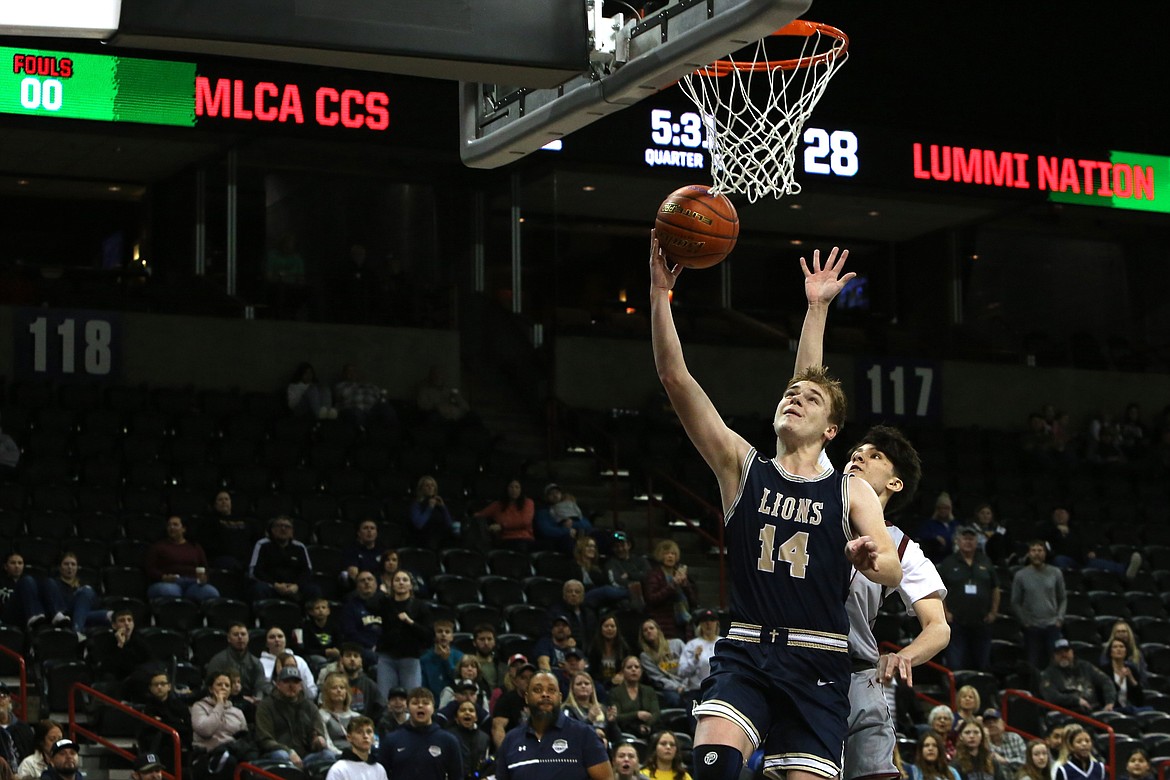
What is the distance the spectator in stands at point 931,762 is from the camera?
484 inches

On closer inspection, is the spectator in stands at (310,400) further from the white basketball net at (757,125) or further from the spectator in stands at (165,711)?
the white basketball net at (757,125)

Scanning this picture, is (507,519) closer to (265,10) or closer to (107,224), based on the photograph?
(107,224)

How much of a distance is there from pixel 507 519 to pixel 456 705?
15.0 ft

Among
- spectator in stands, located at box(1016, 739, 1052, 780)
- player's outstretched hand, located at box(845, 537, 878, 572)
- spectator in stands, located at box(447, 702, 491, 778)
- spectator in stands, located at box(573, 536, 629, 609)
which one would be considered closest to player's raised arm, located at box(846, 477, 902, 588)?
player's outstretched hand, located at box(845, 537, 878, 572)

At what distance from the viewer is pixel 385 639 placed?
44.2 ft

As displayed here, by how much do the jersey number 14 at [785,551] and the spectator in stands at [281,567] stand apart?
29.3ft

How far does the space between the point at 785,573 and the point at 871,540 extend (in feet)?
1.64

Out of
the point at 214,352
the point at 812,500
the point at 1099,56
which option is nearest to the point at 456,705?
the point at 812,500

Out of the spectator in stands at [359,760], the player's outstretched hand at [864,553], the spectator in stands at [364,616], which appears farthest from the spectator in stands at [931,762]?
the player's outstretched hand at [864,553]

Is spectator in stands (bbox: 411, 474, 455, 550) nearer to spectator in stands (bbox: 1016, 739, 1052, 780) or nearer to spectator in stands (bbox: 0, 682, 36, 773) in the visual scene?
spectator in stands (bbox: 0, 682, 36, 773)

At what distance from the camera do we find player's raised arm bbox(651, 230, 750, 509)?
5.84m

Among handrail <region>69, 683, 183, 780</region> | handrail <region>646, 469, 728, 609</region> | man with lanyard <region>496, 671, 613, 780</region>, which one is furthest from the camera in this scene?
handrail <region>646, 469, 728, 609</region>

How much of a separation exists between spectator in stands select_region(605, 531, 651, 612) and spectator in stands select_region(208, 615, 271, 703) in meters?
3.74

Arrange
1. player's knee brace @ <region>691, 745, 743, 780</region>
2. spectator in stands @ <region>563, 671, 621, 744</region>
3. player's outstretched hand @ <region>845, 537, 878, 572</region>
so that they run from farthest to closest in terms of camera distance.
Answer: spectator in stands @ <region>563, 671, 621, 744</region> < player's knee brace @ <region>691, 745, 743, 780</region> < player's outstretched hand @ <region>845, 537, 878, 572</region>
